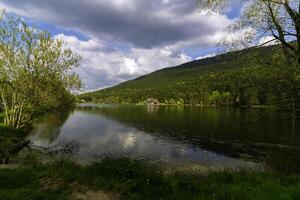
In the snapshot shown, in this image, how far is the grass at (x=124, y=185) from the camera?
870cm

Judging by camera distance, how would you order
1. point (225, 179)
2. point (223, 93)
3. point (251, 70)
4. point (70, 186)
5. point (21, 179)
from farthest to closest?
point (223, 93) < point (251, 70) < point (225, 179) < point (21, 179) < point (70, 186)

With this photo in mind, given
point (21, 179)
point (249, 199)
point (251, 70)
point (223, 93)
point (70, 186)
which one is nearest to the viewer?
point (249, 199)

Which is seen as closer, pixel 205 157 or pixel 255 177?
pixel 255 177

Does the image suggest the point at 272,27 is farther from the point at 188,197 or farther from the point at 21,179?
the point at 21,179

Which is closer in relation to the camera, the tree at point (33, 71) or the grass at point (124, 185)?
the grass at point (124, 185)

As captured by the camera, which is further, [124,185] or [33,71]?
[33,71]

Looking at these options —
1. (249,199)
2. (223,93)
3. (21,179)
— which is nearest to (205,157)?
(249,199)

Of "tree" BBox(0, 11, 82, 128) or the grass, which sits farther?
"tree" BBox(0, 11, 82, 128)

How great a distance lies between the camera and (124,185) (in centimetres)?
944

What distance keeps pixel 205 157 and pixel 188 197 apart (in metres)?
19.9

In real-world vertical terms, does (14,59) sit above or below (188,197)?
above

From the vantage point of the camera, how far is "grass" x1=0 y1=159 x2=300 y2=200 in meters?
8.70

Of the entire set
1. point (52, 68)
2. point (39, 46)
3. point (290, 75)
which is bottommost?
point (290, 75)

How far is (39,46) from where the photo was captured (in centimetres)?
2909
